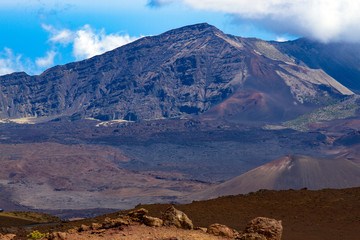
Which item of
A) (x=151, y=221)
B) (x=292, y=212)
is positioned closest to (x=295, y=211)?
(x=292, y=212)

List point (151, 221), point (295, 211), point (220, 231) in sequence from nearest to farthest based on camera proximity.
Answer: point (151, 221)
point (220, 231)
point (295, 211)

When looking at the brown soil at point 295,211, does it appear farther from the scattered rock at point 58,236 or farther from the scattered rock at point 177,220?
the scattered rock at point 58,236

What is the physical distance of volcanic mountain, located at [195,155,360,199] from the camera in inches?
3888

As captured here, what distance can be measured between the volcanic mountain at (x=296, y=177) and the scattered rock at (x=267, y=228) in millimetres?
83372

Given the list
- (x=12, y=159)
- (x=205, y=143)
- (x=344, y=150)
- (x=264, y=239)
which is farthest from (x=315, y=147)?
(x=264, y=239)

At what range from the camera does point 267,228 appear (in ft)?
54.7

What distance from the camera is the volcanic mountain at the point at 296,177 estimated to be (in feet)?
324

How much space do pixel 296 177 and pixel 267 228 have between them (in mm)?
90045

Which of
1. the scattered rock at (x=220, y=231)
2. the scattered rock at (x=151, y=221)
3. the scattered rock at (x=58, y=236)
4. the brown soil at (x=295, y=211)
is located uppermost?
the scattered rock at (x=151, y=221)

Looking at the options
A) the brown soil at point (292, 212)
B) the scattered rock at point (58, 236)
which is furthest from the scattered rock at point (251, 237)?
the brown soil at point (292, 212)

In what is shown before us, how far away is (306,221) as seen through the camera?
81.3 feet

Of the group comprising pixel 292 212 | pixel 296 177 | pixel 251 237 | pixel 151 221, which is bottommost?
pixel 296 177

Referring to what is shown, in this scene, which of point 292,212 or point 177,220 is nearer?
point 177,220

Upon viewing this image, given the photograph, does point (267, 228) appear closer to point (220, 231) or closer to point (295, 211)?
point (220, 231)
